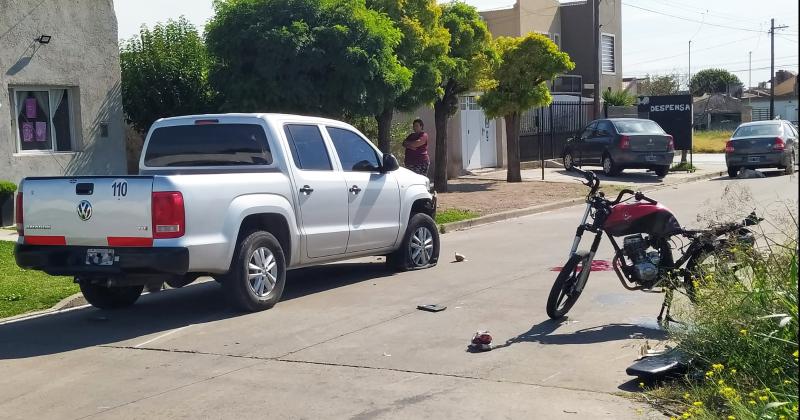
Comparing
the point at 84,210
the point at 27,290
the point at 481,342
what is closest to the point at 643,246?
the point at 481,342

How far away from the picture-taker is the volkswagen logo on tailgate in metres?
8.60

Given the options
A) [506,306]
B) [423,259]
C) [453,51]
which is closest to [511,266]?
[423,259]

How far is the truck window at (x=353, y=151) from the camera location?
35.1 feet

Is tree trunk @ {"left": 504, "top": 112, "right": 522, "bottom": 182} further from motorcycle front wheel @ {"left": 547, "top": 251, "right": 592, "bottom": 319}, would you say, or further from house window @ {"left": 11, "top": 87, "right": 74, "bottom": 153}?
motorcycle front wheel @ {"left": 547, "top": 251, "right": 592, "bottom": 319}

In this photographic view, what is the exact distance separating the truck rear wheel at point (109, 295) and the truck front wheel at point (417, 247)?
3.12 m

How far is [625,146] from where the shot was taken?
24234 mm

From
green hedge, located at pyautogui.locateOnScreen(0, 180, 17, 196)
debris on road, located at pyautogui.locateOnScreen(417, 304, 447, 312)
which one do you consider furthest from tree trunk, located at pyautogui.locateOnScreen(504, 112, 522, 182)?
debris on road, located at pyautogui.locateOnScreen(417, 304, 447, 312)

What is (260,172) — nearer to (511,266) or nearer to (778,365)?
(511,266)

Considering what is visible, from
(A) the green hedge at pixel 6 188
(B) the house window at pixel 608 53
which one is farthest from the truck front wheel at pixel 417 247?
(B) the house window at pixel 608 53

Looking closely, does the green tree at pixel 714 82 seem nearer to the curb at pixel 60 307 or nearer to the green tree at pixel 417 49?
the green tree at pixel 417 49

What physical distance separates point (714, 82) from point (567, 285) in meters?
85.3

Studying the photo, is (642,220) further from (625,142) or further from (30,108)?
(625,142)

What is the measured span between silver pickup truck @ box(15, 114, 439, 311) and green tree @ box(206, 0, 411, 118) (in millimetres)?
5015

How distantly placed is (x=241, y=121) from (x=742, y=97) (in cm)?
8217
